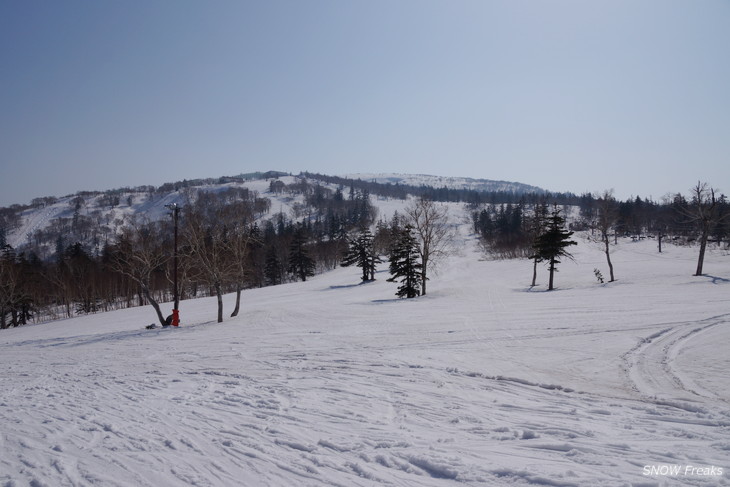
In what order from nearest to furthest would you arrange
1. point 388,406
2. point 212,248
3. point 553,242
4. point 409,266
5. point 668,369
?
point 388,406
point 668,369
point 212,248
point 409,266
point 553,242

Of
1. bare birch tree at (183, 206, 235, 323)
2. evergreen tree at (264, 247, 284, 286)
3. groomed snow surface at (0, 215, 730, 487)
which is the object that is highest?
bare birch tree at (183, 206, 235, 323)

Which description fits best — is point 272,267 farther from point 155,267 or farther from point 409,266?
point 155,267

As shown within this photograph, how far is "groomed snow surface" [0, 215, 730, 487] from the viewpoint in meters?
4.77

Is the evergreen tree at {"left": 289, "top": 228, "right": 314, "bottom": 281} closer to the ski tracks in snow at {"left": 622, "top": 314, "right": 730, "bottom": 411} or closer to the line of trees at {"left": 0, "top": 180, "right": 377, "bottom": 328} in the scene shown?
the line of trees at {"left": 0, "top": 180, "right": 377, "bottom": 328}

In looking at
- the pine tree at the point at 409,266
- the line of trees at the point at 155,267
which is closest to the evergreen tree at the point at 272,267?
the line of trees at the point at 155,267

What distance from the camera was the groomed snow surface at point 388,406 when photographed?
15.6 ft

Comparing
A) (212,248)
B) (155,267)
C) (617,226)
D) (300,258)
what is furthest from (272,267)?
(617,226)

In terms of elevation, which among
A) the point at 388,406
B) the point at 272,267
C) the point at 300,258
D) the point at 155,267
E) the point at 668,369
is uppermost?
the point at 155,267

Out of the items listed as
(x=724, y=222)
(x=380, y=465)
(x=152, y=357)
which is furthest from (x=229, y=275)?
(x=724, y=222)

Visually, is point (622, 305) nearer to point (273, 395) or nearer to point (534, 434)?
point (534, 434)

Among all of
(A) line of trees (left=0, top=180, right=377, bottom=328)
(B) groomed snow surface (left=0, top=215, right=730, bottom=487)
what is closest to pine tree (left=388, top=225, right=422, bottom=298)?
(A) line of trees (left=0, top=180, right=377, bottom=328)

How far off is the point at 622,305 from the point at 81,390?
22742 mm

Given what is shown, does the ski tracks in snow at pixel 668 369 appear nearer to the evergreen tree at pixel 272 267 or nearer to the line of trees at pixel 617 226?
the line of trees at pixel 617 226

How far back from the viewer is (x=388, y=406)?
23.4 ft
